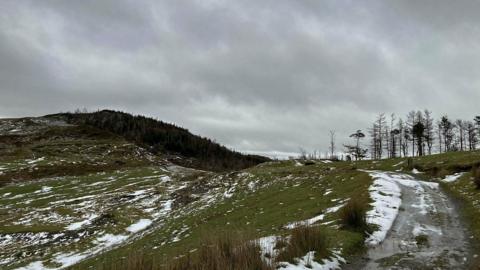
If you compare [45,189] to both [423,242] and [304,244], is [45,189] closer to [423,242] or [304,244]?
[304,244]

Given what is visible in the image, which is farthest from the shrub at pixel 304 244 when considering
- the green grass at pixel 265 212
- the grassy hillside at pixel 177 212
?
the green grass at pixel 265 212

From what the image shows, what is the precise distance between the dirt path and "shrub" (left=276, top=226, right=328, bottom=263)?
1018 mm

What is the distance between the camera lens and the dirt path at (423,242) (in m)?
11.1

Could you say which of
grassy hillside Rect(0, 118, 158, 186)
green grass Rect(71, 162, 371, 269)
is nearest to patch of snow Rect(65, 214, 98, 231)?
green grass Rect(71, 162, 371, 269)

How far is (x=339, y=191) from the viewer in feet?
93.5

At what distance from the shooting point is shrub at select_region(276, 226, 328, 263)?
10.6 m

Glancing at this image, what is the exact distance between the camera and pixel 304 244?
11.0 m

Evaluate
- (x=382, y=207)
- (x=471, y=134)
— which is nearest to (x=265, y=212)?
(x=382, y=207)

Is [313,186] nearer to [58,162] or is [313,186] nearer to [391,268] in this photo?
[391,268]

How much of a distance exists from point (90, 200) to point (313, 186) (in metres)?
31.8

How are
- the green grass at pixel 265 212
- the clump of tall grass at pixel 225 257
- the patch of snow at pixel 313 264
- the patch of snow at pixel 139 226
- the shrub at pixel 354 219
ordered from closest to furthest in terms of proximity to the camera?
the clump of tall grass at pixel 225 257, the patch of snow at pixel 313 264, the shrub at pixel 354 219, the green grass at pixel 265 212, the patch of snow at pixel 139 226

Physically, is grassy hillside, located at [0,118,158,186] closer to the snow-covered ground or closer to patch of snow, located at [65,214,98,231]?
patch of snow, located at [65,214,98,231]

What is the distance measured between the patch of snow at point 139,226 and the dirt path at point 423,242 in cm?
2401

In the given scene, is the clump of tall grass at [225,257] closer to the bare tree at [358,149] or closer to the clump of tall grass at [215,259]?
the clump of tall grass at [215,259]
